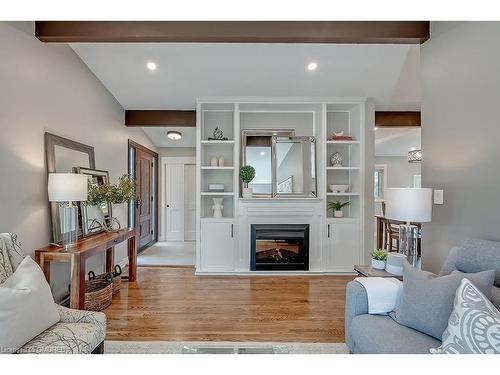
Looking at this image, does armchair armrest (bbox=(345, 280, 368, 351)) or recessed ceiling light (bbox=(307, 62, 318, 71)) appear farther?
recessed ceiling light (bbox=(307, 62, 318, 71))

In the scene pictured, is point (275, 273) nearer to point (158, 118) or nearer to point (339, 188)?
point (339, 188)

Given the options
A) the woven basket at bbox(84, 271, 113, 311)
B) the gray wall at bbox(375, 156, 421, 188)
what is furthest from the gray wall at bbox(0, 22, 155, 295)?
the gray wall at bbox(375, 156, 421, 188)

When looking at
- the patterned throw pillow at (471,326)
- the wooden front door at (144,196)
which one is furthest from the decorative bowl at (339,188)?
the wooden front door at (144,196)

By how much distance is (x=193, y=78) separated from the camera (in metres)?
3.86

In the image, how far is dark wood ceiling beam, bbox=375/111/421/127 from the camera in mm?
4777

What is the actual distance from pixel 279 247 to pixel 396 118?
285 centimetres

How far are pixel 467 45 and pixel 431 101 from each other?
541mm

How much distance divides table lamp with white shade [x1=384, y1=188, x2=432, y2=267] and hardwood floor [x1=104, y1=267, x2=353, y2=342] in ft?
3.24

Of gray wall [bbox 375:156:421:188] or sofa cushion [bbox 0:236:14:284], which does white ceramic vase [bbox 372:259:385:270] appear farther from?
gray wall [bbox 375:156:421:188]

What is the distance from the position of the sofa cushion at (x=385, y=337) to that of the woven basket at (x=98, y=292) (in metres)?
2.45

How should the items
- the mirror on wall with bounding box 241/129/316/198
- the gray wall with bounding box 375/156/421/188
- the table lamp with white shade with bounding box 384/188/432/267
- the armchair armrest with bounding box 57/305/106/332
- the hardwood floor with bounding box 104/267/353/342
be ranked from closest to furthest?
the armchair armrest with bounding box 57/305/106/332 < the table lamp with white shade with bounding box 384/188/432/267 < the hardwood floor with bounding box 104/267/353/342 < the mirror on wall with bounding box 241/129/316/198 < the gray wall with bounding box 375/156/421/188

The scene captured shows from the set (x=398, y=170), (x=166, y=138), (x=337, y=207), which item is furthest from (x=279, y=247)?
(x=398, y=170)

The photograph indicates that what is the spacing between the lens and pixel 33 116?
2.70 m
